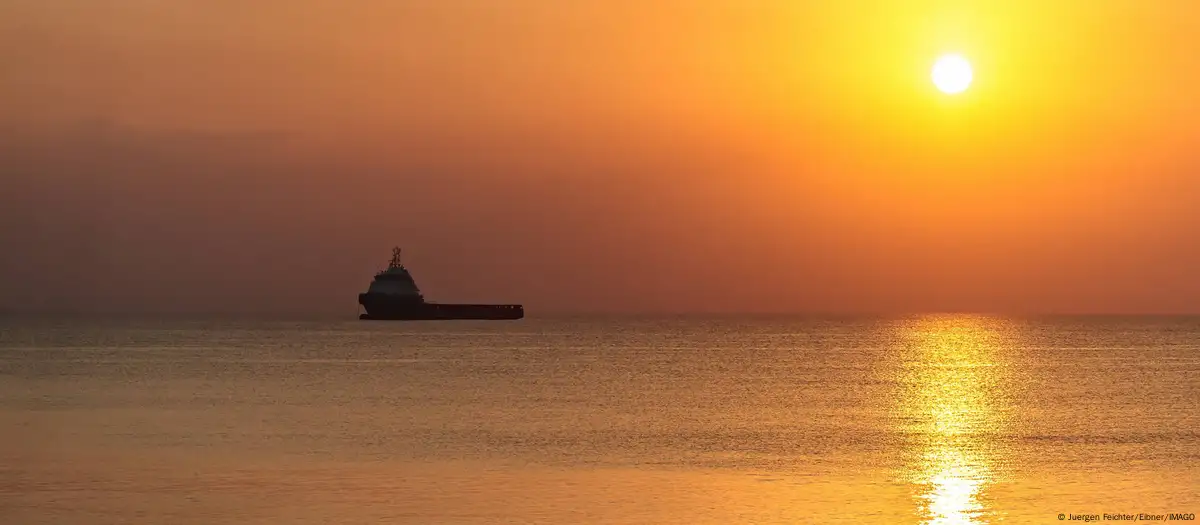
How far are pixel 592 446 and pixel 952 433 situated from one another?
1343cm

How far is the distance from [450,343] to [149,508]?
12713cm

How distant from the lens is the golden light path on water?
97.4 feet

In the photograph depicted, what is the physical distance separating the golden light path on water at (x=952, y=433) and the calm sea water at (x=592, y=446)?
141mm

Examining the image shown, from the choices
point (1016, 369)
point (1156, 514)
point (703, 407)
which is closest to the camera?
point (1156, 514)

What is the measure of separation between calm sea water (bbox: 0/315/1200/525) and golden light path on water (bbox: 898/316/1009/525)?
0.46ft

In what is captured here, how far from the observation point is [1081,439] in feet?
Answer: 151

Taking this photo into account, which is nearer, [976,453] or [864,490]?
[864,490]

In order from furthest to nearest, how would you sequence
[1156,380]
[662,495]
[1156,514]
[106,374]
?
[106,374] < [1156,380] < [662,495] < [1156,514]

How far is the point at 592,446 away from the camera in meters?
43.6

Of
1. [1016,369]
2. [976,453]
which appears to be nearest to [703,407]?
[976,453]

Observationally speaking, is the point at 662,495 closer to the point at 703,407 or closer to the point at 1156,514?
the point at 1156,514

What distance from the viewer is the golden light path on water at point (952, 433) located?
29.7 meters

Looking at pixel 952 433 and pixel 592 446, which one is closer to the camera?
pixel 592 446

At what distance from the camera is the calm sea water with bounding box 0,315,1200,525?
97.7ft
